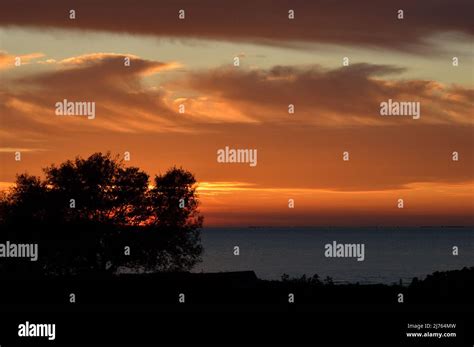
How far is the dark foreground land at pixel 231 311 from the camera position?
32.9 meters

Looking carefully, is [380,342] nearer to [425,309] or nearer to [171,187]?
[425,309]

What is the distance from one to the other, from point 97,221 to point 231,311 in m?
24.2

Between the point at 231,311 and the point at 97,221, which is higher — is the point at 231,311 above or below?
below

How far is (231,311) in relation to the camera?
119ft

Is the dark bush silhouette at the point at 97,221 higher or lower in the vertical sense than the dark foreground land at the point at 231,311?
higher

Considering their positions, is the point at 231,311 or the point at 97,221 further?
the point at 97,221

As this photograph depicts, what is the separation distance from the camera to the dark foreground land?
32906mm

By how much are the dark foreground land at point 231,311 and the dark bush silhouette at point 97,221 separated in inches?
375

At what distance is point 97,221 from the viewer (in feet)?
190

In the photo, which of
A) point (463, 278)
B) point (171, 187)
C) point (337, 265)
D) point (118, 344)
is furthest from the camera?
point (337, 265)

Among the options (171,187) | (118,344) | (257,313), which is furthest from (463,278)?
(118,344)

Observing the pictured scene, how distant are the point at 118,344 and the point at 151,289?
14925mm

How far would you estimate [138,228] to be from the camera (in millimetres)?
58344

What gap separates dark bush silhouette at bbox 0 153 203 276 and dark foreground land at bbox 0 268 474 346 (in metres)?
9.53
